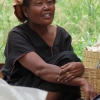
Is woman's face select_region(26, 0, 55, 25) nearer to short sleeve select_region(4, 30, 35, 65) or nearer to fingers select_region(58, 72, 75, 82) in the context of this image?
short sleeve select_region(4, 30, 35, 65)

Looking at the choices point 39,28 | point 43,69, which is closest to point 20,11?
point 39,28

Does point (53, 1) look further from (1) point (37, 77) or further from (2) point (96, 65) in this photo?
(2) point (96, 65)

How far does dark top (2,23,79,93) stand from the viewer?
6.77 feet

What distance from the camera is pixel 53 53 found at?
2191 mm

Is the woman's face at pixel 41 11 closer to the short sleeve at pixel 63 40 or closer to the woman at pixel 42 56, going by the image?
the woman at pixel 42 56

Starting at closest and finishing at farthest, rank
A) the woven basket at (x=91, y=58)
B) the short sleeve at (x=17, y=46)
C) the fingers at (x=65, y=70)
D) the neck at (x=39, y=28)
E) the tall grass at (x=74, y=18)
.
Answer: the fingers at (x=65, y=70), the short sleeve at (x=17, y=46), the neck at (x=39, y=28), the woven basket at (x=91, y=58), the tall grass at (x=74, y=18)

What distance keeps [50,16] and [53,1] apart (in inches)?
4.7

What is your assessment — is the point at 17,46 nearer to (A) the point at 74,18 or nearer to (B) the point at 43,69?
(B) the point at 43,69

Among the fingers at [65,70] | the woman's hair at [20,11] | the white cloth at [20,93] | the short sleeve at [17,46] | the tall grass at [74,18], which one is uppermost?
the woman's hair at [20,11]

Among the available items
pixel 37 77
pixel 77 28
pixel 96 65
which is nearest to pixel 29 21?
pixel 37 77

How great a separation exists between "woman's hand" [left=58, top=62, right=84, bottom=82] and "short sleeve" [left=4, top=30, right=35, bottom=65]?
25 centimetres

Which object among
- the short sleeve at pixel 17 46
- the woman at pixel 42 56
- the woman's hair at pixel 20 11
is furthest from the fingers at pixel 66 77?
the woman's hair at pixel 20 11

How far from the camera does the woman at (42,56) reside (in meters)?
1.94

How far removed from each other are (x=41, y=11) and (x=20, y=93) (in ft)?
1.63
